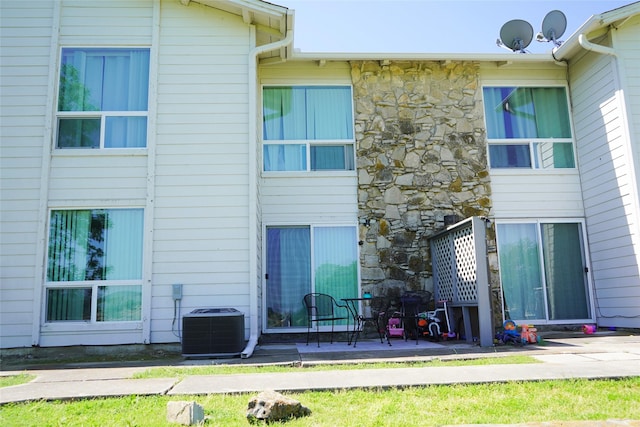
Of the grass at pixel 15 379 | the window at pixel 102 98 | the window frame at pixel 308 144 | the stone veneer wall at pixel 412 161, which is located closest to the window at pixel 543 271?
the stone veneer wall at pixel 412 161

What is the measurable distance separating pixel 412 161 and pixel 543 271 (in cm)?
253

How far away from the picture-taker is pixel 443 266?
7363 mm

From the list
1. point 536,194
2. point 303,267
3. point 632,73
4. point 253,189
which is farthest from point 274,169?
point 632,73

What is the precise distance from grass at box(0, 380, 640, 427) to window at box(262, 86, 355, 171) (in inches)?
196

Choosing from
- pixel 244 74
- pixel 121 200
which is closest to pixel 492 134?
pixel 244 74

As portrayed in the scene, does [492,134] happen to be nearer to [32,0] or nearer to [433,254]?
[433,254]

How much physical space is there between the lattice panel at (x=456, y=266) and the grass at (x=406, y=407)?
279cm

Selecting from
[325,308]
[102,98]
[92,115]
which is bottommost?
[325,308]

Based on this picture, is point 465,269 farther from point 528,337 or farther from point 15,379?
point 15,379

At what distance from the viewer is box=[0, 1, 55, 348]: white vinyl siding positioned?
6.36m

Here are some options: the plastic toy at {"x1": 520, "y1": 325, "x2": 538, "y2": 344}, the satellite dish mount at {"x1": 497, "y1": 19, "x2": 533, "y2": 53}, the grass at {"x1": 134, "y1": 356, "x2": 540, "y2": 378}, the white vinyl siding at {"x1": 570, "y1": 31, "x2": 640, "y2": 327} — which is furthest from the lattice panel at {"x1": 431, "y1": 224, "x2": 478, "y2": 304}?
the satellite dish mount at {"x1": 497, "y1": 19, "x2": 533, "y2": 53}

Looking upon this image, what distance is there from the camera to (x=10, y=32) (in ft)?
23.0

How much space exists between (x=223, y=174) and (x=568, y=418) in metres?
5.03

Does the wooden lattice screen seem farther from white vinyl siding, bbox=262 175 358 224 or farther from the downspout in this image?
the downspout
